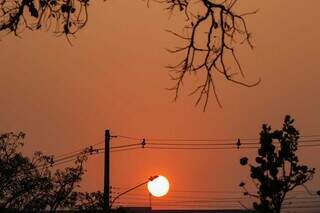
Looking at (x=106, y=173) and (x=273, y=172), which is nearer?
(x=273, y=172)

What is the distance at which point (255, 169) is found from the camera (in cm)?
2023

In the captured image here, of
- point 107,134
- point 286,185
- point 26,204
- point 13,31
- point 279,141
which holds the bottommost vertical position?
point 13,31

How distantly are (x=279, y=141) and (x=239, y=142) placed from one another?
2324cm

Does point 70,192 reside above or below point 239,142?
below

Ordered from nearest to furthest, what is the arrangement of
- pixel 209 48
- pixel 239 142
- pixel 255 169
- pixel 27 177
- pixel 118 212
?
pixel 209 48 → pixel 255 169 → pixel 118 212 → pixel 27 177 → pixel 239 142

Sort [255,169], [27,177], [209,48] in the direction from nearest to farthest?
[209,48]
[255,169]
[27,177]

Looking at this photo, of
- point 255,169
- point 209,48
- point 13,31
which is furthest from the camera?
point 255,169

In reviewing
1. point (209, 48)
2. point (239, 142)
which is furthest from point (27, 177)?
point (209, 48)

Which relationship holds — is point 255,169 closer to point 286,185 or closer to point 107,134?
point 286,185

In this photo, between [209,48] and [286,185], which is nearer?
[209,48]

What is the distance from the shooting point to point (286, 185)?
20406mm

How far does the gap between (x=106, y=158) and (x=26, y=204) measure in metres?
4.22

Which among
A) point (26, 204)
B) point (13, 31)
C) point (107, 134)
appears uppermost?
point (107, 134)

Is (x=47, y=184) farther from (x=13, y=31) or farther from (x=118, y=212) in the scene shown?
(x=13, y=31)
